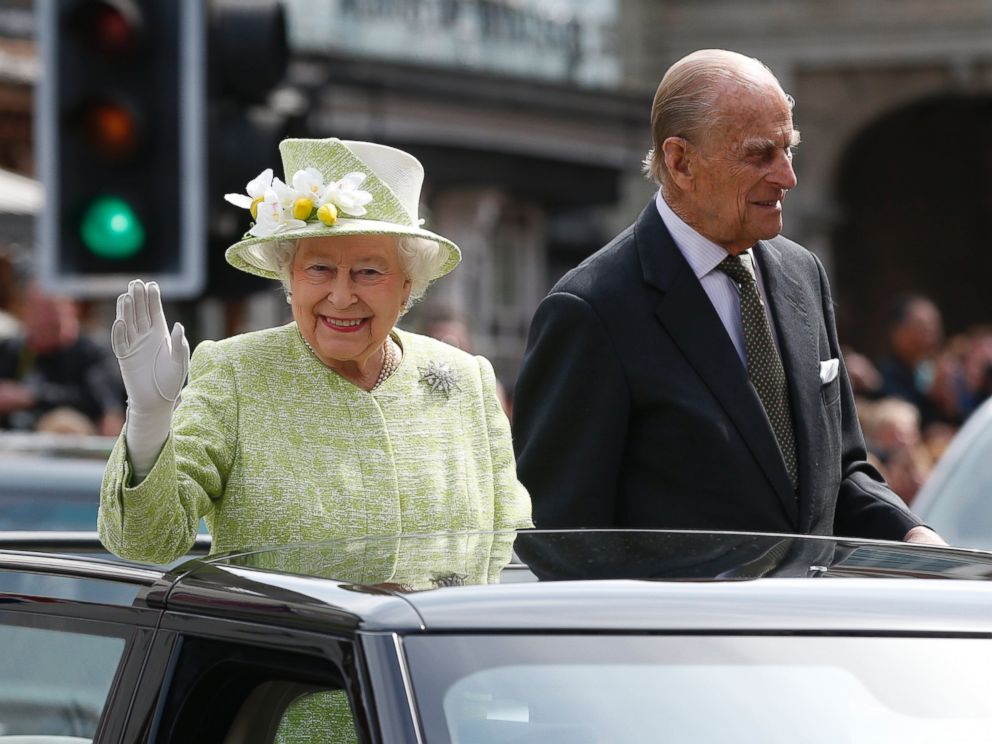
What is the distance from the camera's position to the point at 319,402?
10.5 feet

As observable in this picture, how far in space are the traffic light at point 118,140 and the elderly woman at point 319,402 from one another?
7.14 ft

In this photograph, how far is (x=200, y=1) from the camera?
554cm

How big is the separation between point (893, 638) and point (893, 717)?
9cm

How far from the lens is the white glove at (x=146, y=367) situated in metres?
2.85

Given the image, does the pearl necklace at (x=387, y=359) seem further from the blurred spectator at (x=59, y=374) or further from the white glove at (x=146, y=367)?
the blurred spectator at (x=59, y=374)

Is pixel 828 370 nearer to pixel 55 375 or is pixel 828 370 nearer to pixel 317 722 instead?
pixel 317 722

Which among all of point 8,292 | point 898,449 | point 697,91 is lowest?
point 8,292

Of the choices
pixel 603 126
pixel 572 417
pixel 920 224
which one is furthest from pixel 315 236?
pixel 920 224

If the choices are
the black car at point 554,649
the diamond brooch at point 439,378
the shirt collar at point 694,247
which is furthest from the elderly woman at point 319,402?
the shirt collar at point 694,247

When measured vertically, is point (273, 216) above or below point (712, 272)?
above

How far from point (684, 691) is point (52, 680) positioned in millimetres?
1140

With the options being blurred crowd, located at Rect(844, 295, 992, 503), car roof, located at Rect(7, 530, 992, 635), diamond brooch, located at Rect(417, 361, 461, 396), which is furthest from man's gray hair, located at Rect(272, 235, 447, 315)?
blurred crowd, located at Rect(844, 295, 992, 503)

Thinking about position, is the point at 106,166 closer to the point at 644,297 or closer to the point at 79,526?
the point at 79,526

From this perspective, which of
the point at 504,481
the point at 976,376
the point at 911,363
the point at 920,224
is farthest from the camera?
the point at 920,224
